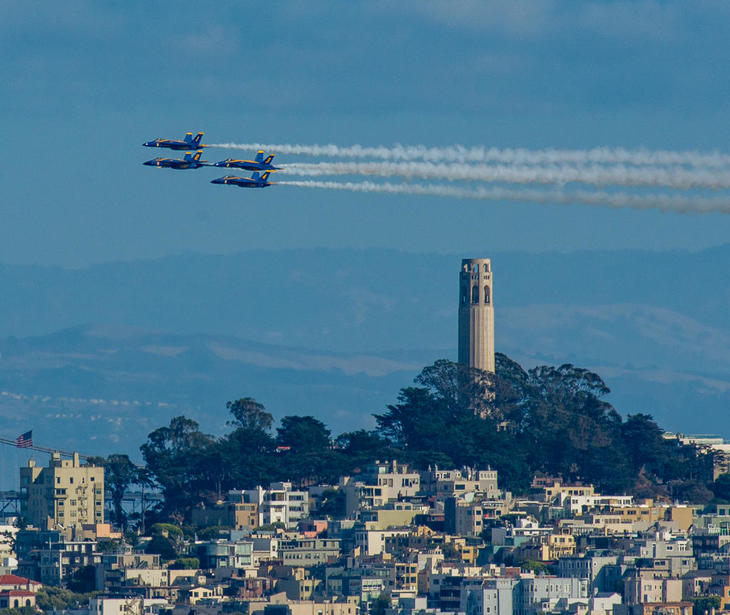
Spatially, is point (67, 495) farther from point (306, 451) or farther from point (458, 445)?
point (458, 445)

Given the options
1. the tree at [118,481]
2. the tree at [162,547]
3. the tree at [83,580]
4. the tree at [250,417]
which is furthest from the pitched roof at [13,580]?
the tree at [250,417]

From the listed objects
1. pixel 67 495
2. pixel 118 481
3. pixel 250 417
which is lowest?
pixel 67 495

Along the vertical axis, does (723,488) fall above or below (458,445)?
below

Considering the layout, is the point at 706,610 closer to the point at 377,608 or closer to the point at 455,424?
the point at 377,608

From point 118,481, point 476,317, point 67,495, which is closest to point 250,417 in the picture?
point 118,481

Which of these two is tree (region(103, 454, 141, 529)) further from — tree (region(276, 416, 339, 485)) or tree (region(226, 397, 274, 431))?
tree (region(226, 397, 274, 431))

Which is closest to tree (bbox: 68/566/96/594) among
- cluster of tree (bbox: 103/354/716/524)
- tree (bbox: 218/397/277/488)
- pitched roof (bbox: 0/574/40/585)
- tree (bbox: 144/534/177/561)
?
pitched roof (bbox: 0/574/40/585)

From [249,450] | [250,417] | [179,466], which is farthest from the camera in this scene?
[250,417]
